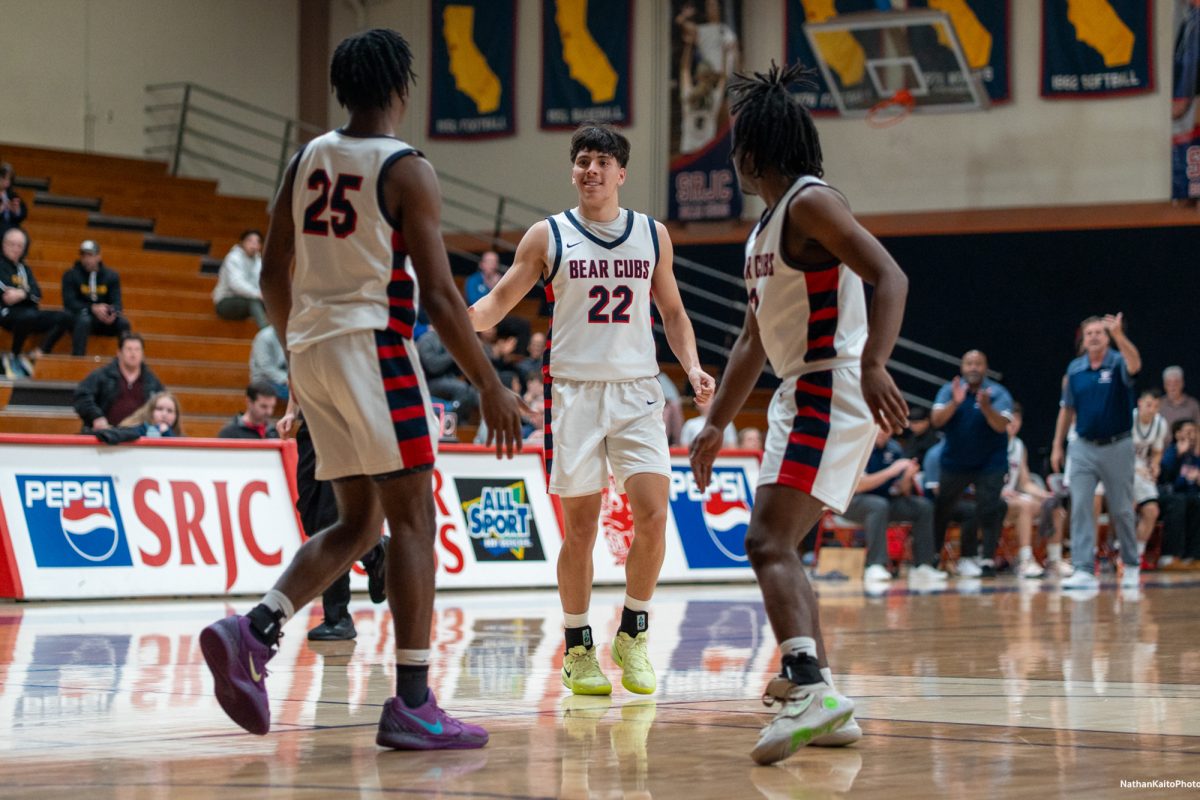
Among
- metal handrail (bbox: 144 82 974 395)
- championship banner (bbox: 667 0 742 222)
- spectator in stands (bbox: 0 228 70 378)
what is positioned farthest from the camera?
metal handrail (bbox: 144 82 974 395)

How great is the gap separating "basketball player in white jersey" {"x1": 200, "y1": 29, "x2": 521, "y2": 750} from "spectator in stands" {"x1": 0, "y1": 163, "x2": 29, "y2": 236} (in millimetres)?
12866

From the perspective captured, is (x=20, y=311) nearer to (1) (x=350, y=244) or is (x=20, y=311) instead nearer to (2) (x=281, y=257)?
(2) (x=281, y=257)

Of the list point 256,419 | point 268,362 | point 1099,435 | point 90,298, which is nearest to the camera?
point 256,419

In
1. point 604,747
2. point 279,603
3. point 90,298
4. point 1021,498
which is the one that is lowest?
point 1021,498

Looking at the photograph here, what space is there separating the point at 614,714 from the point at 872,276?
179 centimetres

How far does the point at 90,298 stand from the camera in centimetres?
1633

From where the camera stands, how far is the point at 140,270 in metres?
18.8

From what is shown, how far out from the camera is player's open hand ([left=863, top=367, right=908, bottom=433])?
14.4 feet

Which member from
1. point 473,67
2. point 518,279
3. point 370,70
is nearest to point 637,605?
point 518,279

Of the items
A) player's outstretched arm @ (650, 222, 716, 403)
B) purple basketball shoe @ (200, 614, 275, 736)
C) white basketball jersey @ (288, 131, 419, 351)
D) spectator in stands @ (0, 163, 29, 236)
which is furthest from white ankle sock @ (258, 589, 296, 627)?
spectator in stands @ (0, 163, 29, 236)

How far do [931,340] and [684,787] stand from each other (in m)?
17.4

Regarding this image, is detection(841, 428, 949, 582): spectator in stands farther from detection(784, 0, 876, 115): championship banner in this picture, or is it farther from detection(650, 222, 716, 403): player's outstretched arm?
detection(650, 222, 716, 403): player's outstretched arm

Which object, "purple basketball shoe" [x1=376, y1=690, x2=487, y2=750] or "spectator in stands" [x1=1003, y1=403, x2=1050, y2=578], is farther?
"spectator in stands" [x1=1003, y1=403, x2=1050, y2=578]

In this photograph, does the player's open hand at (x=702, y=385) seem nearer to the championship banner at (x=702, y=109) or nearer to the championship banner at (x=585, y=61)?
Result: the championship banner at (x=702, y=109)
